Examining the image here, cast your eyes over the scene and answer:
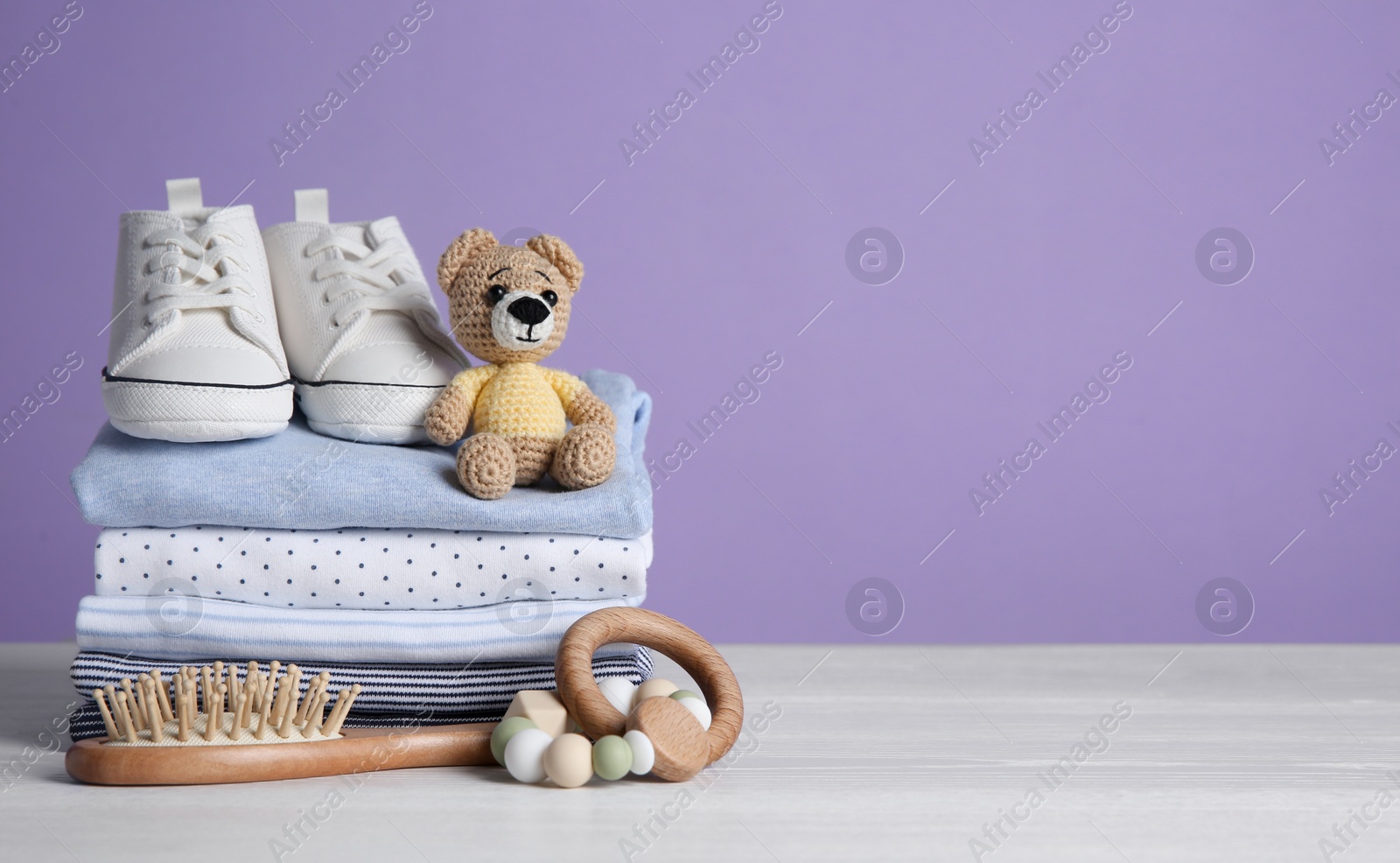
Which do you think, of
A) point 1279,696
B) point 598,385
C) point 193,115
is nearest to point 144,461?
point 598,385

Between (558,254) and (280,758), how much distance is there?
0.38m

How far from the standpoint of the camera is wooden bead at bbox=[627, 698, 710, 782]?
70 centimetres

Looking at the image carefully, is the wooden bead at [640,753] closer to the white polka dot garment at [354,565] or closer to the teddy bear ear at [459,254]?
Answer: the white polka dot garment at [354,565]

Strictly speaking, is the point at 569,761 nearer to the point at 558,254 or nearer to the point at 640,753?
the point at 640,753

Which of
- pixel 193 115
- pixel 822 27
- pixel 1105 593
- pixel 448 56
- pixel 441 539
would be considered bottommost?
pixel 1105 593

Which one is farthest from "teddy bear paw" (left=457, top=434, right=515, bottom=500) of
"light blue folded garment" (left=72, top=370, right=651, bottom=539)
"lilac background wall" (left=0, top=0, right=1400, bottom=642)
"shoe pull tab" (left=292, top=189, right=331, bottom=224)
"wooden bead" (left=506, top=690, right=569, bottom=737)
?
"lilac background wall" (left=0, top=0, right=1400, bottom=642)

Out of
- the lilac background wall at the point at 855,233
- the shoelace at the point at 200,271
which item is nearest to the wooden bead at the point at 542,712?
the shoelace at the point at 200,271

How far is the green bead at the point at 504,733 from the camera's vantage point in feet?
2.38

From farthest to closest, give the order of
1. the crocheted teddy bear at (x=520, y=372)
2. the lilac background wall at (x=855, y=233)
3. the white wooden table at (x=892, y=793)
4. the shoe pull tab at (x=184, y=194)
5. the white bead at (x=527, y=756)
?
the lilac background wall at (x=855, y=233)
the shoe pull tab at (x=184, y=194)
the crocheted teddy bear at (x=520, y=372)
the white bead at (x=527, y=756)
the white wooden table at (x=892, y=793)

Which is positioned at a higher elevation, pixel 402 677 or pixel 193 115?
pixel 193 115

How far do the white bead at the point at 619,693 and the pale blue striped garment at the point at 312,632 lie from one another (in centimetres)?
5

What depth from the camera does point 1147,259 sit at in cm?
146

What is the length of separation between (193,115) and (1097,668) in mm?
1129

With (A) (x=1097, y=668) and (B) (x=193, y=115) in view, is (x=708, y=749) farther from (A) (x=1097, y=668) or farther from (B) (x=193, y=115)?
(B) (x=193, y=115)
